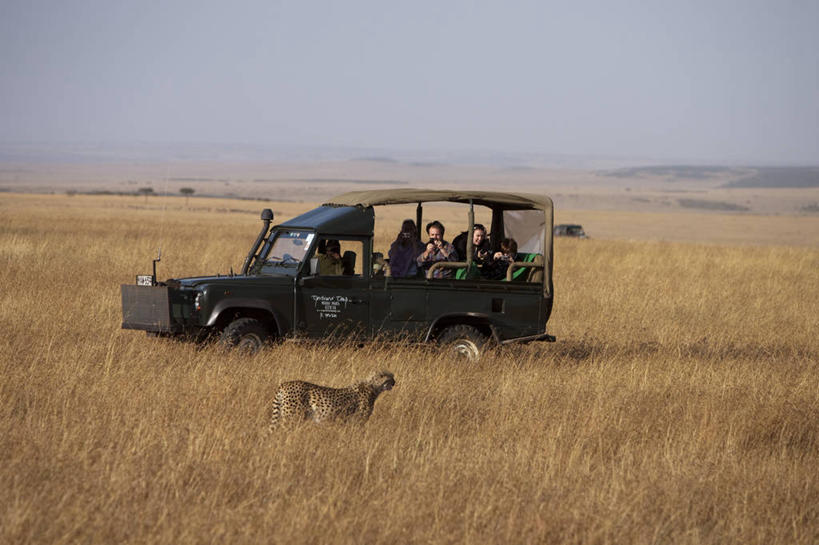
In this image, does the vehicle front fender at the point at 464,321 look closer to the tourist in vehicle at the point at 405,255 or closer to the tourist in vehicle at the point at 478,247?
the tourist in vehicle at the point at 405,255

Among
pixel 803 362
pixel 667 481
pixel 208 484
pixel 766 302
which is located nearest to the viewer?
pixel 208 484

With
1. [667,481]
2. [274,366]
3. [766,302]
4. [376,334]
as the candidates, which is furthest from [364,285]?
[766,302]

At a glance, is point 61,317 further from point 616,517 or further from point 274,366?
point 616,517

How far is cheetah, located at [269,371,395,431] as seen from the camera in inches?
315

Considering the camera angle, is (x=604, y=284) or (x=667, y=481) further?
(x=604, y=284)

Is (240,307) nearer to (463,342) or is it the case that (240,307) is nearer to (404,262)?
(404,262)

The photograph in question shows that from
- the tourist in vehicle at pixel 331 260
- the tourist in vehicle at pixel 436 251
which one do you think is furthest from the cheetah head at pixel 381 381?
the tourist in vehicle at pixel 436 251

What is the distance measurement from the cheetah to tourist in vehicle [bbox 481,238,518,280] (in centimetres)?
416

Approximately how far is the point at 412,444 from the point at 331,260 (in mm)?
3613

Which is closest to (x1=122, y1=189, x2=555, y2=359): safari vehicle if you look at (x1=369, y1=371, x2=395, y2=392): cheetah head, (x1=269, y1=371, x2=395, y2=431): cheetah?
(x1=369, y1=371, x2=395, y2=392): cheetah head

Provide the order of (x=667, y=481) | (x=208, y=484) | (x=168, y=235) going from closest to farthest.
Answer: (x=208, y=484) < (x=667, y=481) < (x=168, y=235)

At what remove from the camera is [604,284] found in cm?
2133

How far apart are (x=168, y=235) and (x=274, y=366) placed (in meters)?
24.3

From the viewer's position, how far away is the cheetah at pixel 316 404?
8.01 meters
